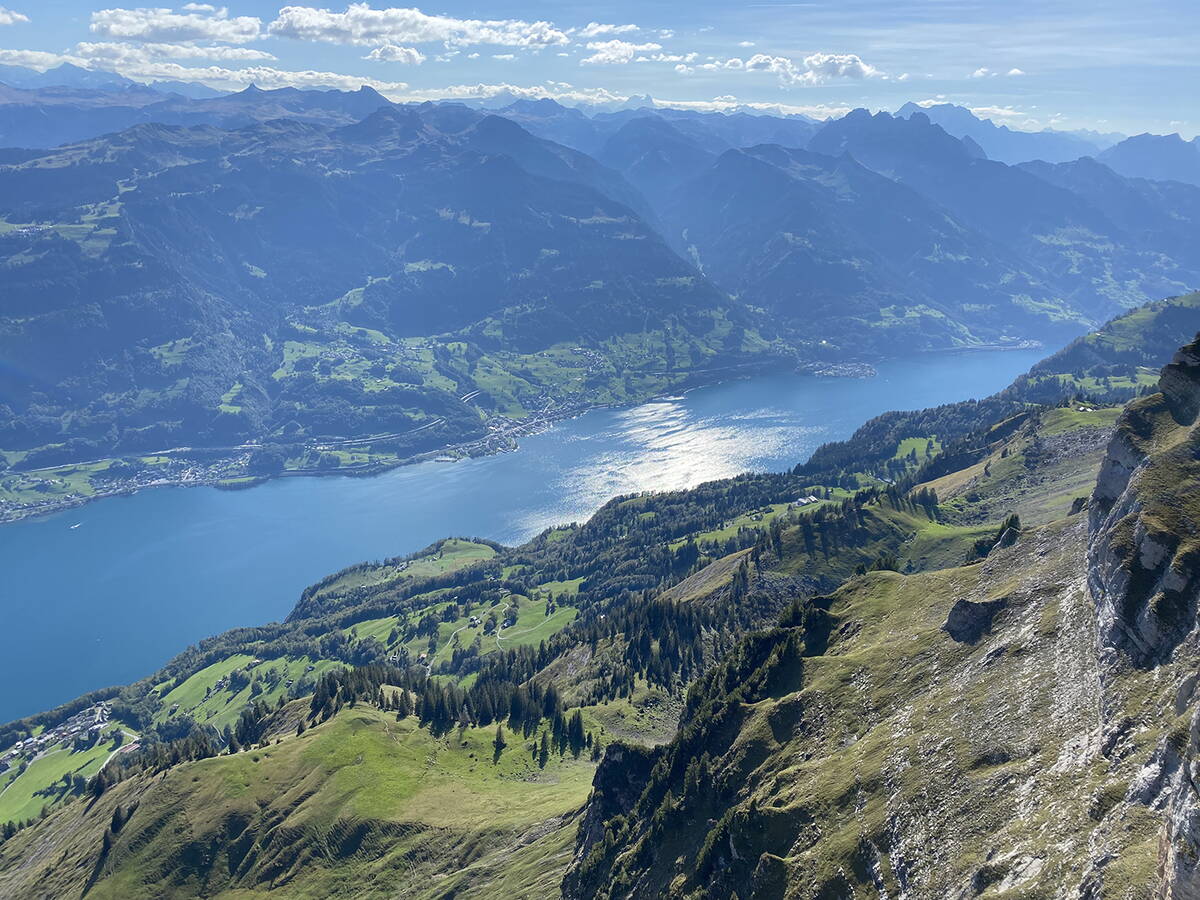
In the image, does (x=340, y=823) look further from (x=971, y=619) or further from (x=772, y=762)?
(x=971, y=619)

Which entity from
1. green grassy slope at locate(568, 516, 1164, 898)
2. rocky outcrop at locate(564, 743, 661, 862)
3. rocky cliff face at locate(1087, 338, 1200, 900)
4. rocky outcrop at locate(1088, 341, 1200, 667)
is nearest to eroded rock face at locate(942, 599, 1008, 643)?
green grassy slope at locate(568, 516, 1164, 898)

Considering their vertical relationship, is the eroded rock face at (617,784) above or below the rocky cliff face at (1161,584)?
below

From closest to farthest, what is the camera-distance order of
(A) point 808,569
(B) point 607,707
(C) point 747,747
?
(C) point 747,747
(B) point 607,707
(A) point 808,569

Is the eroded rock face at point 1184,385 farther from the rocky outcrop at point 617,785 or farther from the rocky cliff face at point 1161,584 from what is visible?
the rocky outcrop at point 617,785

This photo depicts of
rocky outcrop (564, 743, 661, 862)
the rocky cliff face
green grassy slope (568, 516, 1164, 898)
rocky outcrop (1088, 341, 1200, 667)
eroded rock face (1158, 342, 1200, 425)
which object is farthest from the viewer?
rocky outcrop (564, 743, 661, 862)

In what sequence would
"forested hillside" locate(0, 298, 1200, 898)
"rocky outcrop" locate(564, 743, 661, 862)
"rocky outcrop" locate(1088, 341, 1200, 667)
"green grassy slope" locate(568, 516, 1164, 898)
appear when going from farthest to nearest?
"rocky outcrop" locate(564, 743, 661, 862)
"rocky outcrop" locate(1088, 341, 1200, 667)
"forested hillside" locate(0, 298, 1200, 898)
"green grassy slope" locate(568, 516, 1164, 898)

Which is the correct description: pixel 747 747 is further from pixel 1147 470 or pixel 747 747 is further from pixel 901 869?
pixel 1147 470

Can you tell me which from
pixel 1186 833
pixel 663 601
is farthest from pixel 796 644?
pixel 663 601

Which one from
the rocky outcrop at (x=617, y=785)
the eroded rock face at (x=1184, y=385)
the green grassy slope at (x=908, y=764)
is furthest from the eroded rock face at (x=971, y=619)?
the rocky outcrop at (x=617, y=785)

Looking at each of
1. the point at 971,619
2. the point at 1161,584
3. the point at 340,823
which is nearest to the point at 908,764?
the point at 971,619

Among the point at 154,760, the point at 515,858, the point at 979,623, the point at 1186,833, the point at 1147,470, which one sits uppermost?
the point at 1147,470

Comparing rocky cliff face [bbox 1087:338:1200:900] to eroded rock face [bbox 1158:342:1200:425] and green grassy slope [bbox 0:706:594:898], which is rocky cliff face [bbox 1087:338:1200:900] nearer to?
eroded rock face [bbox 1158:342:1200:425]
